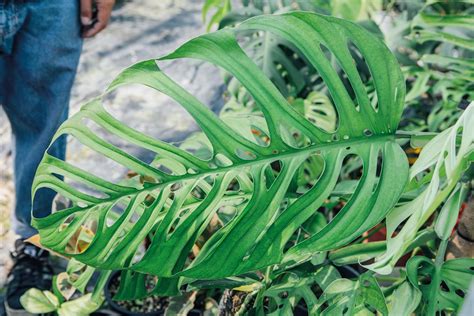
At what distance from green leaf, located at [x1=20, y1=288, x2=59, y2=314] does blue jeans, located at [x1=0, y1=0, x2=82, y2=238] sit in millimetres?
442

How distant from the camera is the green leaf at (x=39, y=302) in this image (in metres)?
1.49

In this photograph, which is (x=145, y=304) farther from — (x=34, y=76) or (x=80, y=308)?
(x=34, y=76)

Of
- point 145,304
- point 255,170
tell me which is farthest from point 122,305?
point 255,170

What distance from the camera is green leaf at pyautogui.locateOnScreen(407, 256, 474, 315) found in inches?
42.2

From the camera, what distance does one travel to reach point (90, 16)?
1723 millimetres

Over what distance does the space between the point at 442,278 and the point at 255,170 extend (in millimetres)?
326

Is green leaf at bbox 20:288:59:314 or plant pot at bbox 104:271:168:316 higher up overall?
green leaf at bbox 20:288:59:314

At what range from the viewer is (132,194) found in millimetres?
1110

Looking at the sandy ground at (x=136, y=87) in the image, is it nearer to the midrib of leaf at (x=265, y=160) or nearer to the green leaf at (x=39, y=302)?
the green leaf at (x=39, y=302)

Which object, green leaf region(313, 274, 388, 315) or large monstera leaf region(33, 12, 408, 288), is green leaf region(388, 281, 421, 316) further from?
large monstera leaf region(33, 12, 408, 288)

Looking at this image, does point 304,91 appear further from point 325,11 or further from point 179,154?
point 179,154

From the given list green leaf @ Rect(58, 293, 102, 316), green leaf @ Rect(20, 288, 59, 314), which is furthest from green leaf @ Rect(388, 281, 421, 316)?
green leaf @ Rect(20, 288, 59, 314)

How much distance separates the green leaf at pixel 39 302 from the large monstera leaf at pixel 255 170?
1.41 ft

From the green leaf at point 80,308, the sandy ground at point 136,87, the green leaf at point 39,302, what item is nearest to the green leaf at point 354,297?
the green leaf at point 80,308
